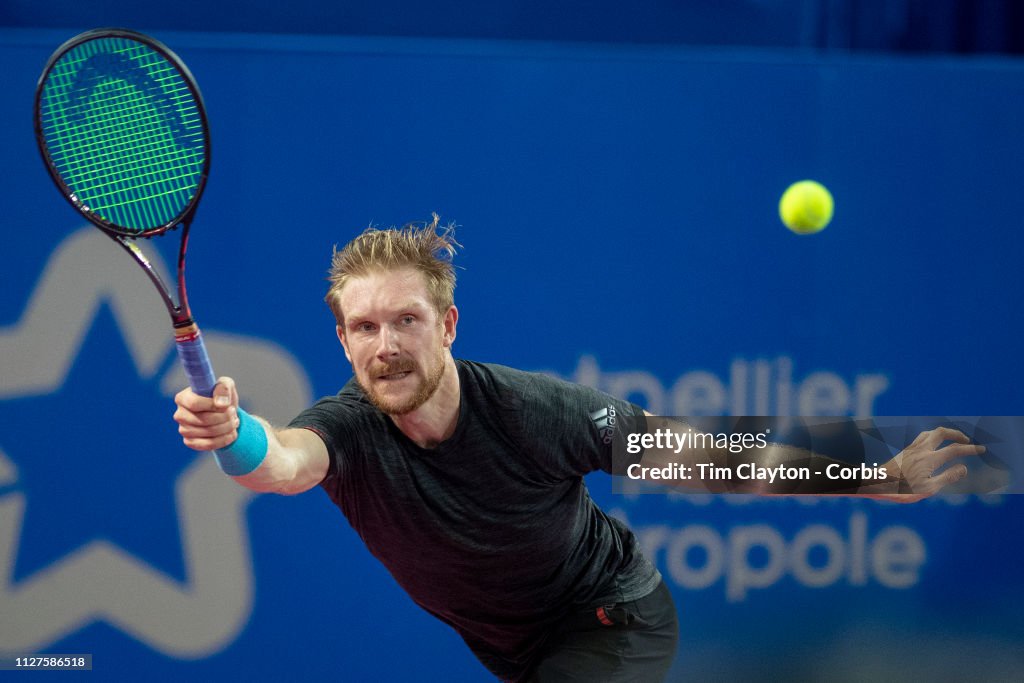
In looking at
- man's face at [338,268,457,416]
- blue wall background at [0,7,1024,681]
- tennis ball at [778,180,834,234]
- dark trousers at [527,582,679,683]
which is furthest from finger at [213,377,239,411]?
tennis ball at [778,180,834,234]

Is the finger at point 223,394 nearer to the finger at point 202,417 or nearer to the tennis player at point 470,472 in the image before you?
the finger at point 202,417

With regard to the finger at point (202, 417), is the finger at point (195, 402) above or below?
above

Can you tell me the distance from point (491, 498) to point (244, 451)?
0.57 meters

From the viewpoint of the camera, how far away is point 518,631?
2.19 meters

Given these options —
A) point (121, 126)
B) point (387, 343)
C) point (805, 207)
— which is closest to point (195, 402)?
point (387, 343)

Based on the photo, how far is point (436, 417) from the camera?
2.04 m

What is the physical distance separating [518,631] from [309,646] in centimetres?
96

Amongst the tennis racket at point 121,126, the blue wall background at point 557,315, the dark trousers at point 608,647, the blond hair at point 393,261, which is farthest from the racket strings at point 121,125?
the dark trousers at point 608,647

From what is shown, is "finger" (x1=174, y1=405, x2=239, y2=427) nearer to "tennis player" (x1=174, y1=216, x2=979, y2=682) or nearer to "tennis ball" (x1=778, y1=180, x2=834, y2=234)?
"tennis player" (x1=174, y1=216, x2=979, y2=682)

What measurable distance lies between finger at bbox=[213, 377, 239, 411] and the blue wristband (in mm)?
98

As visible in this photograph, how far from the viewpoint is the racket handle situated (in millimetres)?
1482

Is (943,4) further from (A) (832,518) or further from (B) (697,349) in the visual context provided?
(A) (832,518)

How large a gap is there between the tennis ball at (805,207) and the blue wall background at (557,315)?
4 centimetres

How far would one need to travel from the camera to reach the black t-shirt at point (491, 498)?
2.02 metres
